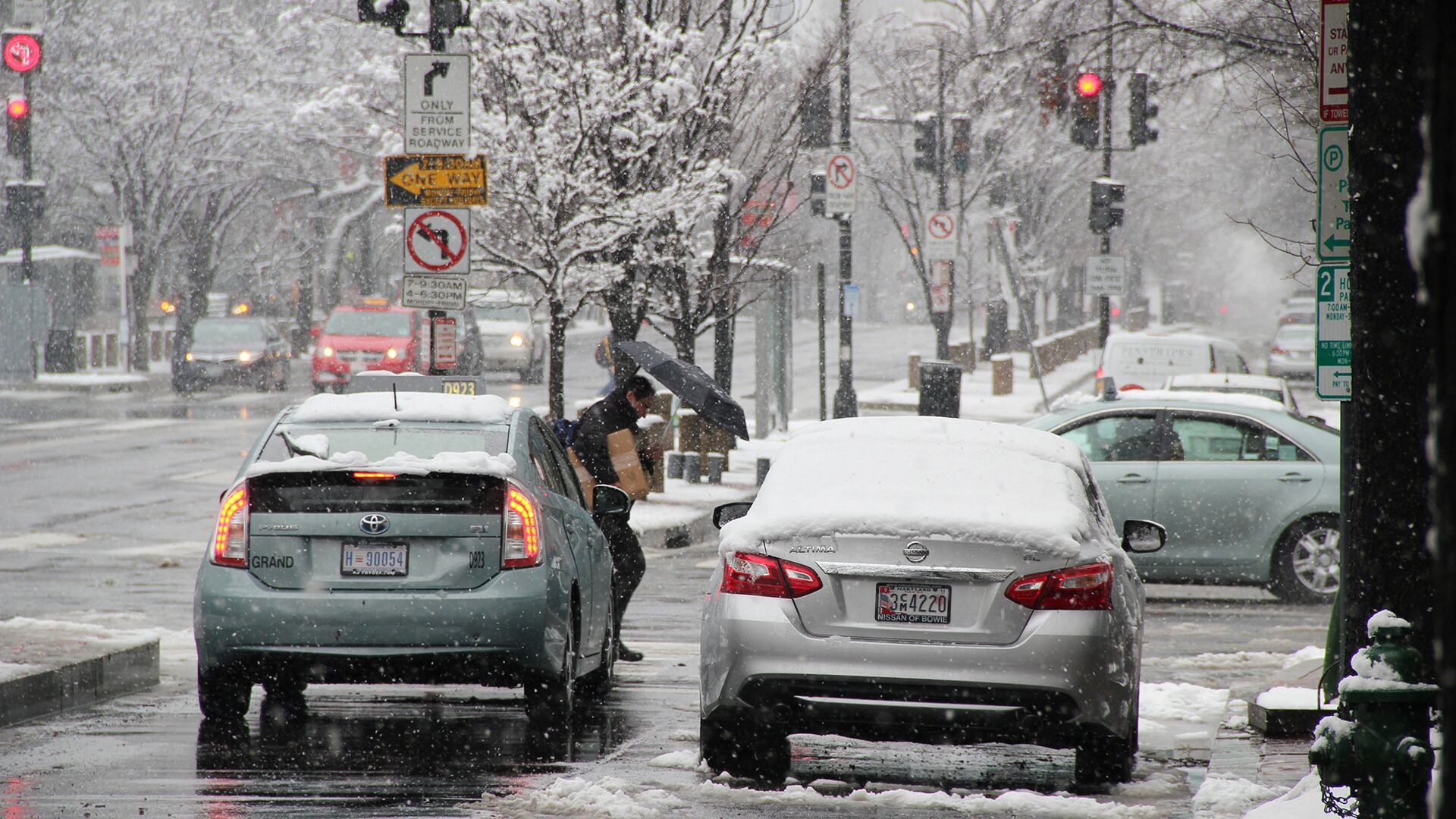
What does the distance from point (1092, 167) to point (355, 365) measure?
26417 millimetres

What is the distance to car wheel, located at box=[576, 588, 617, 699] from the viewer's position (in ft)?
30.8

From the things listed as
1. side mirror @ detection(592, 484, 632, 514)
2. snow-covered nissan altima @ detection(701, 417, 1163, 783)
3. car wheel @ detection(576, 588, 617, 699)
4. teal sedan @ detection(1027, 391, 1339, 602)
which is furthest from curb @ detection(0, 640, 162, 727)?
teal sedan @ detection(1027, 391, 1339, 602)

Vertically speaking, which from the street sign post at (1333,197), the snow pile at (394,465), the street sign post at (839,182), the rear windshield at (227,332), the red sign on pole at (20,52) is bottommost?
the snow pile at (394,465)

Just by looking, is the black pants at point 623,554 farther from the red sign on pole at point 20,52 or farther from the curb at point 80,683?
the red sign on pole at point 20,52

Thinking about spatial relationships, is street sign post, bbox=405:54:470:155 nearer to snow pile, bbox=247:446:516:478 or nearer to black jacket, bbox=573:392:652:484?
black jacket, bbox=573:392:652:484

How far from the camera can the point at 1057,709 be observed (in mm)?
6648

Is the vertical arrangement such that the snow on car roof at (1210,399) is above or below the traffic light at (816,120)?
below

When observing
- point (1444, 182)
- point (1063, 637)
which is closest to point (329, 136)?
point (1063, 637)

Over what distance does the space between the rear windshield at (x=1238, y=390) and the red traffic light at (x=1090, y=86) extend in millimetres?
4542

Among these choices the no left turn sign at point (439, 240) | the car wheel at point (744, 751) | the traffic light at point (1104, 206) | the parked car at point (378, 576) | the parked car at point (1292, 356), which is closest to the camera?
the car wheel at point (744, 751)

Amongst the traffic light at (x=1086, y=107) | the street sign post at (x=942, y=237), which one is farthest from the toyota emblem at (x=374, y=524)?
the street sign post at (x=942, y=237)

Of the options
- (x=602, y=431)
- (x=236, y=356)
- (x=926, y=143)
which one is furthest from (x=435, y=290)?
(x=236, y=356)

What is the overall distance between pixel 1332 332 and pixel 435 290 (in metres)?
8.75

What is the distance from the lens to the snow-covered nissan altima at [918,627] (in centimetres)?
662
